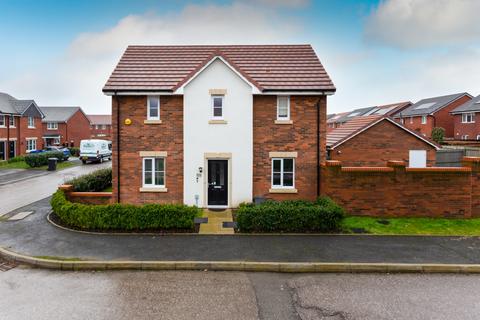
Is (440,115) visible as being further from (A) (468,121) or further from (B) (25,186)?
(B) (25,186)

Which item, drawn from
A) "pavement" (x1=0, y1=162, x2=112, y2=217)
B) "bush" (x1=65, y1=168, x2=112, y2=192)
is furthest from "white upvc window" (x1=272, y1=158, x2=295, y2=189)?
"pavement" (x1=0, y1=162, x2=112, y2=217)

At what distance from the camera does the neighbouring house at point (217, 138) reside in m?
14.7

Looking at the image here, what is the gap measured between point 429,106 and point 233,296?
184 ft

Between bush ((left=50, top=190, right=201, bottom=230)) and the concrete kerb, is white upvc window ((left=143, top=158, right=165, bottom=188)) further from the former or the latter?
the concrete kerb

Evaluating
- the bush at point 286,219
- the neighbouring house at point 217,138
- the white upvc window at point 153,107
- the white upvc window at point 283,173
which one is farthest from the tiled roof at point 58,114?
the bush at point 286,219

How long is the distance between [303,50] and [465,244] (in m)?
11.8

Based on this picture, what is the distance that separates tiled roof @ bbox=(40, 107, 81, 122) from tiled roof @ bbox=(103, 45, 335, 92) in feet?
146

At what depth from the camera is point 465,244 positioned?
10.5m

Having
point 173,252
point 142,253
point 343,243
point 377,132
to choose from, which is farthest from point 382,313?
point 377,132

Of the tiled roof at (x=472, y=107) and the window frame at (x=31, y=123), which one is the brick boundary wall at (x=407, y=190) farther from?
the window frame at (x=31, y=123)

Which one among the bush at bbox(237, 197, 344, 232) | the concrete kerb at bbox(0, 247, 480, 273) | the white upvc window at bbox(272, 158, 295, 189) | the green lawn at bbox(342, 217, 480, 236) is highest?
the white upvc window at bbox(272, 158, 295, 189)

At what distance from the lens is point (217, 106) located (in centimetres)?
1486

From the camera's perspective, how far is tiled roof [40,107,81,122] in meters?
54.8

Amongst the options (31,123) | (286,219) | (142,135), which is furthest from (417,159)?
(31,123)
